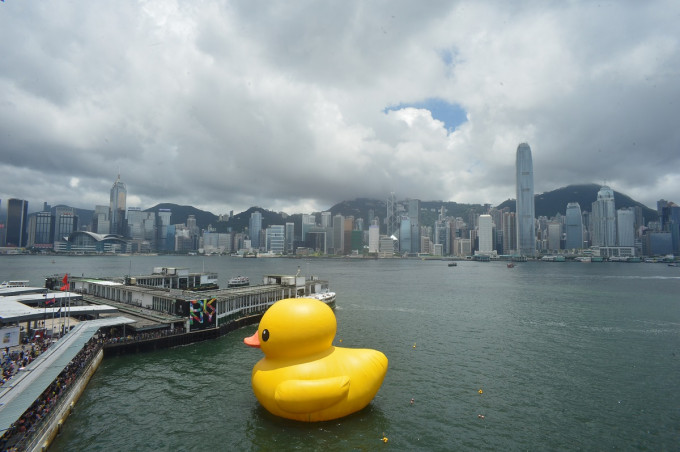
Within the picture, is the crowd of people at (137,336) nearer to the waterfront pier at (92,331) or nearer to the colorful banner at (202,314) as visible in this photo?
the waterfront pier at (92,331)

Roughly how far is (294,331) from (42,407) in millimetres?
14747

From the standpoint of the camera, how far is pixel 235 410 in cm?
2131

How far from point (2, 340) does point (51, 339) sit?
3319 mm

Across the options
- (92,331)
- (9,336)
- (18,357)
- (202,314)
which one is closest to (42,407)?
(18,357)

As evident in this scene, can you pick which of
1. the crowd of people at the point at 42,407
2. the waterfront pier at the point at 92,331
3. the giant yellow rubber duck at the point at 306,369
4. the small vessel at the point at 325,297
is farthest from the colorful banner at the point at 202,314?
the giant yellow rubber duck at the point at 306,369

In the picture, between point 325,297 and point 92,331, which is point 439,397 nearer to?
point 92,331

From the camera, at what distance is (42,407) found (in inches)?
752

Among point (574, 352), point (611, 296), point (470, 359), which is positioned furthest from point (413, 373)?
point (611, 296)

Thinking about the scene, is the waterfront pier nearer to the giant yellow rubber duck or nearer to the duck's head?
the giant yellow rubber duck

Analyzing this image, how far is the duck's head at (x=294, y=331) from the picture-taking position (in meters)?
17.1

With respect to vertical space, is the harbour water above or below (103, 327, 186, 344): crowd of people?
below

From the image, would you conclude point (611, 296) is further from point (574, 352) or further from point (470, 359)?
point (470, 359)

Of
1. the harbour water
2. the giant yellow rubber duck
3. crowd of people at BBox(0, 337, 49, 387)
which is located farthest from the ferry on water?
the giant yellow rubber duck

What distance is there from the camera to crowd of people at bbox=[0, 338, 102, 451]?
52.5 feet
